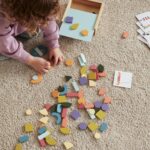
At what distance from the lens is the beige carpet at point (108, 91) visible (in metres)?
1.12

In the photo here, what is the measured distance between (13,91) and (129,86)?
17.4 inches

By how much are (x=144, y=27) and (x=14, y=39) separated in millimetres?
552

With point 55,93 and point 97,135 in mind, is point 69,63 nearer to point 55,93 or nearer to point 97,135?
point 55,93

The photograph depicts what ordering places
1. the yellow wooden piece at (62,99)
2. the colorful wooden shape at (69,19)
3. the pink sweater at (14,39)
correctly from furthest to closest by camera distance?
the colorful wooden shape at (69,19), the yellow wooden piece at (62,99), the pink sweater at (14,39)

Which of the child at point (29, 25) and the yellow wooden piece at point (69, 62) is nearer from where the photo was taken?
the child at point (29, 25)

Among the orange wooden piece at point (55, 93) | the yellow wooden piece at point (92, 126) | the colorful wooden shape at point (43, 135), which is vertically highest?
the orange wooden piece at point (55, 93)

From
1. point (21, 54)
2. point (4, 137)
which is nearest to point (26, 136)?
point (4, 137)

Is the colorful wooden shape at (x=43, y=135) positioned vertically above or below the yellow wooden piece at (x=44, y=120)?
below

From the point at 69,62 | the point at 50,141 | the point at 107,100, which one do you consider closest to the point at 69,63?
the point at 69,62

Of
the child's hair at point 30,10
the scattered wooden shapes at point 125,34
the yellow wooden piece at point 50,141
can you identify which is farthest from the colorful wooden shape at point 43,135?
the scattered wooden shapes at point 125,34

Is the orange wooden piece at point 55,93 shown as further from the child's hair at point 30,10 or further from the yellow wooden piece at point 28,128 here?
the child's hair at point 30,10

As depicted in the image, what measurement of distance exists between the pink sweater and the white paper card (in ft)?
0.87

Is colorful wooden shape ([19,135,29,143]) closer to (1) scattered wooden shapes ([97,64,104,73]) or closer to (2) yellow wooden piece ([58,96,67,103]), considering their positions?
(2) yellow wooden piece ([58,96,67,103])

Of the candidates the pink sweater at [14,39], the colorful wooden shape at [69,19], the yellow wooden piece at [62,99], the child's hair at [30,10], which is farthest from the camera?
the colorful wooden shape at [69,19]
